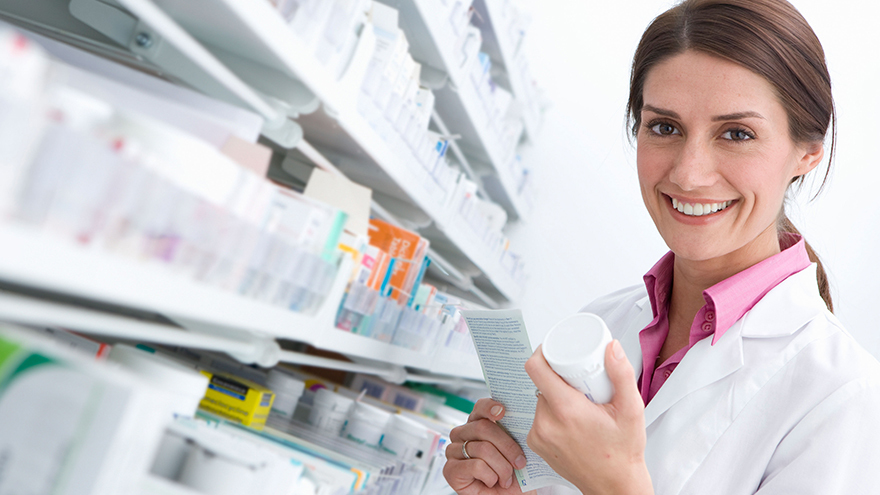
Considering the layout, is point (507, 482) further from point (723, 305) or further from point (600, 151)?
point (600, 151)

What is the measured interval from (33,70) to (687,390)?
1.10m

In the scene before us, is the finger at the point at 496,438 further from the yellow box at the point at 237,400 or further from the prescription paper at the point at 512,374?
the yellow box at the point at 237,400

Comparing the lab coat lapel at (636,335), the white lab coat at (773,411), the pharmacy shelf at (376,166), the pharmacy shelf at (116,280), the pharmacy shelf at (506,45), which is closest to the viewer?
the pharmacy shelf at (116,280)

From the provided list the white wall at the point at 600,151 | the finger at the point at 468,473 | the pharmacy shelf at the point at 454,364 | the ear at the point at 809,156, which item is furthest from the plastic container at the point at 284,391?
the white wall at the point at 600,151

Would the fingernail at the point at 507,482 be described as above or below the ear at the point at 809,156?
below

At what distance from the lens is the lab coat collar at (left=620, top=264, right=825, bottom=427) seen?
3.98 feet

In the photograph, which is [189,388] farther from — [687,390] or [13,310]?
[687,390]

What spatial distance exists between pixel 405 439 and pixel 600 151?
2.63 metres

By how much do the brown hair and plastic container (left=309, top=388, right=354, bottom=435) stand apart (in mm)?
1048

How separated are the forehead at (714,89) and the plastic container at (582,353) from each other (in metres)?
0.52

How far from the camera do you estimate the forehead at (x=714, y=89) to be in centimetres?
118

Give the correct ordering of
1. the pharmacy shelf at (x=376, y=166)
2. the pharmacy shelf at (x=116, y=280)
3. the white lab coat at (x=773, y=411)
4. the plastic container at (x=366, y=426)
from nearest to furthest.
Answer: the pharmacy shelf at (x=116, y=280) → the white lab coat at (x=773, y=411) → the pharmacy shelf at (x=376, y=166) → the plastic container at (x=366, y=426)

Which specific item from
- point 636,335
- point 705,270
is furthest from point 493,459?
point 705,270

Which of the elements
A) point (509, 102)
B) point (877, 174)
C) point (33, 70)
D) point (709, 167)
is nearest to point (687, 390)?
point (709, 167)
